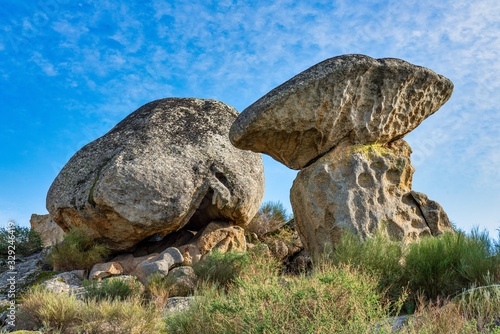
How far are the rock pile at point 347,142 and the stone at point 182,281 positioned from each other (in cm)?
233

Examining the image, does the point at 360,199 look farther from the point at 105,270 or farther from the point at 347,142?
the point at 105,270

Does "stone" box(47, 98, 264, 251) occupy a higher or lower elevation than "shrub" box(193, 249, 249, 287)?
higher

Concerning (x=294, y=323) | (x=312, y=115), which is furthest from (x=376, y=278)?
(x=312, y=115)

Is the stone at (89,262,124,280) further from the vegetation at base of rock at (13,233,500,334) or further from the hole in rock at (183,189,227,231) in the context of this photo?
the hole in rock at (183,189,227,231)

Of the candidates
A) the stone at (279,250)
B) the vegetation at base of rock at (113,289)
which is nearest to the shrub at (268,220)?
the stone at (279,250)

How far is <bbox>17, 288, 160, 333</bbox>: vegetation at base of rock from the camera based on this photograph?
4.97 meters

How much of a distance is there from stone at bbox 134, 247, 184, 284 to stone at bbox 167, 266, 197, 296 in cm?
40

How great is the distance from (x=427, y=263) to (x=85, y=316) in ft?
15.8

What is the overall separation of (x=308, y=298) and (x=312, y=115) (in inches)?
166

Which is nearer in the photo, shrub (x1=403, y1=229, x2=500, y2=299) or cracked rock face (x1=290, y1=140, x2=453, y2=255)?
shrub (x1=403, y1=229, x2=500, y2=299)

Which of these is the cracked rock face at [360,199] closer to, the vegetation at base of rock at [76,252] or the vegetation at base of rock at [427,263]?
the vegetation at base of rock at [427,263]

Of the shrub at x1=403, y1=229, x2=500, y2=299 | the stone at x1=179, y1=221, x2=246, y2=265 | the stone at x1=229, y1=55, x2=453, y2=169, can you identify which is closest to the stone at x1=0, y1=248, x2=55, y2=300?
A: the stone at x1=179, y1=221, x2=246, y2=265

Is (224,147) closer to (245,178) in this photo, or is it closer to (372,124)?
(245,178)

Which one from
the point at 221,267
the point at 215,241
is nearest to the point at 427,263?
the point at 221,267
